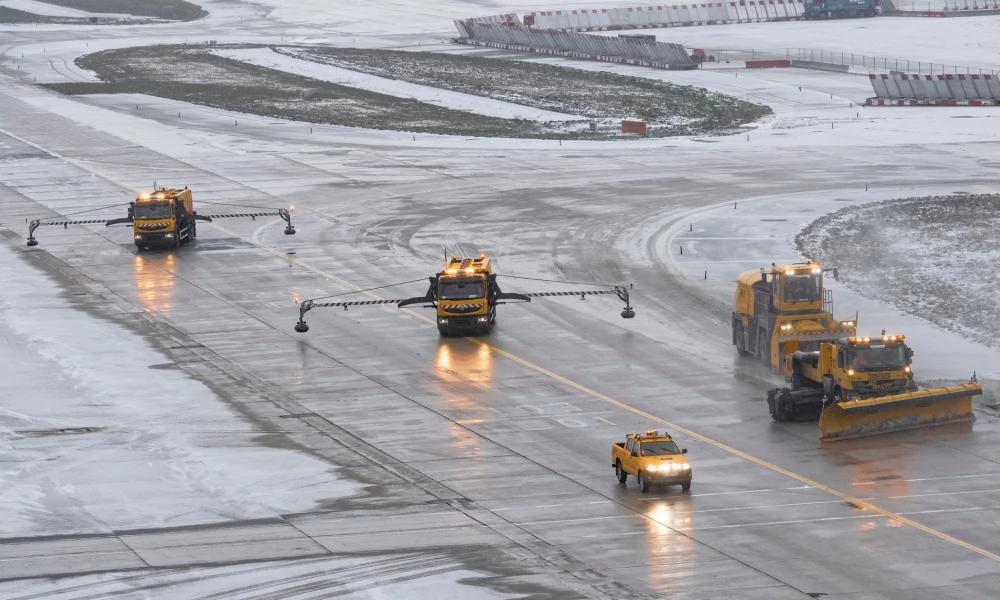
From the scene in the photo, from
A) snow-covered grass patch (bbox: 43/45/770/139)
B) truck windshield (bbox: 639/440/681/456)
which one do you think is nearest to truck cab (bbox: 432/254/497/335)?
truck windshield (bbox: 639/440/681/456)

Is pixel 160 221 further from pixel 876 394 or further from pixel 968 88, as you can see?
pixel 968 88

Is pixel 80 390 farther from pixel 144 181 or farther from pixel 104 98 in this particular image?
pixel 104 98

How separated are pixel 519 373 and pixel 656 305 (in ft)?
34.4

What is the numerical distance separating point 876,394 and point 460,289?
55.5 feet

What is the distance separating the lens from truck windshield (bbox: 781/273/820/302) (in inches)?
1948

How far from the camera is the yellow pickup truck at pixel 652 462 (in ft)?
126

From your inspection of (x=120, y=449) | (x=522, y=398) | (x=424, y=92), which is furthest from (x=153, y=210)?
(x=424, y=92)

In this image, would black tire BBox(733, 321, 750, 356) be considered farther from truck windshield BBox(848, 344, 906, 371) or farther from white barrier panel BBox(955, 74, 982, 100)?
white barrier panel BBox(955, 74, 982, 100)

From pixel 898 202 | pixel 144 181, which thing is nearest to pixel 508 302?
pixel 898 202

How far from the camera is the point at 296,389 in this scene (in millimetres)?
49812

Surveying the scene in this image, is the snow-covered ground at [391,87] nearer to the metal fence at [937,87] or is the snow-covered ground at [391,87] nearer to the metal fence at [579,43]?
the metal fence at [579,43]

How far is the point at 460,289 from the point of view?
56.0 meters

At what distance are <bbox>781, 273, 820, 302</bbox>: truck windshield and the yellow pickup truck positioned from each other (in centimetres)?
1124

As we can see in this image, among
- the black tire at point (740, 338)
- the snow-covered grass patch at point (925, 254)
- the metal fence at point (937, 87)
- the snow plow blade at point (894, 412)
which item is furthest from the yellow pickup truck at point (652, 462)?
the metal fence at point (937, 87)
